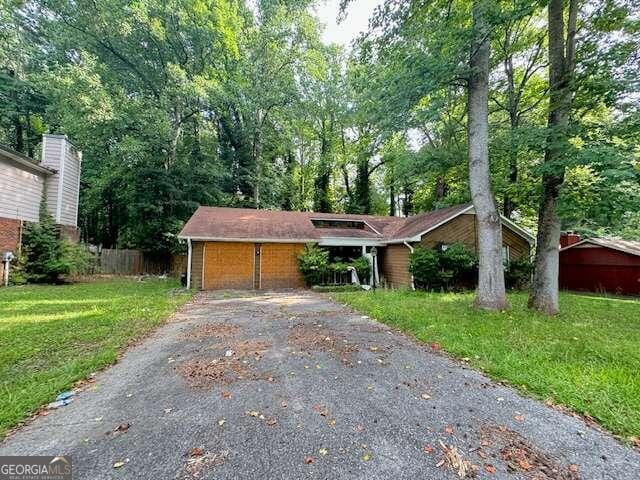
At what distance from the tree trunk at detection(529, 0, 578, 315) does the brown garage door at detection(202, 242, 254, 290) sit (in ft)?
33.3

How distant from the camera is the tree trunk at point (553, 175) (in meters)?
7.50

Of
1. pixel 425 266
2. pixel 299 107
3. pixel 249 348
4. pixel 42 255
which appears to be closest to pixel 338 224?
pixel 425 266

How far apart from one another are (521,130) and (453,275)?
5.62m

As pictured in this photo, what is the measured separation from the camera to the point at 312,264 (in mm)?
12805

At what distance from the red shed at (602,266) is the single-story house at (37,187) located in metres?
24.6

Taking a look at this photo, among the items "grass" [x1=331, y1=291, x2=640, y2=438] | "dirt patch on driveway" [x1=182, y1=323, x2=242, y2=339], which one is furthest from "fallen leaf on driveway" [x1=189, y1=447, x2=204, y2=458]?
"grass" [x1=331, y1=291, x2=640, y2=438]

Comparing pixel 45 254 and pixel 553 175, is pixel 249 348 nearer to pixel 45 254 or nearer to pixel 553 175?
pixel 553 175

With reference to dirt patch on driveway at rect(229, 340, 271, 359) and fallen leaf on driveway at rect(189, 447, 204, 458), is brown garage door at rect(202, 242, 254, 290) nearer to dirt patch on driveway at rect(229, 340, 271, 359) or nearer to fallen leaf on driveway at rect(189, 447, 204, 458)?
dirt patch on driveway at rect(229, 340, 271, 359)

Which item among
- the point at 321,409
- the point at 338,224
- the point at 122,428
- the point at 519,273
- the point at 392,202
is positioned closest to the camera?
the point at 122,428

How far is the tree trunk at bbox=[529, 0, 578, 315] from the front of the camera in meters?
7.50

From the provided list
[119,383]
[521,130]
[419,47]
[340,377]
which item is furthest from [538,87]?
[119,383]

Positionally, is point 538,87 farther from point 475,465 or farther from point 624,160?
point 475,465

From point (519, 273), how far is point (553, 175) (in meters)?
6.28

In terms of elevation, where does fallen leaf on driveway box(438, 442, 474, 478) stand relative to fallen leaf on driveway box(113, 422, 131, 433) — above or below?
above
